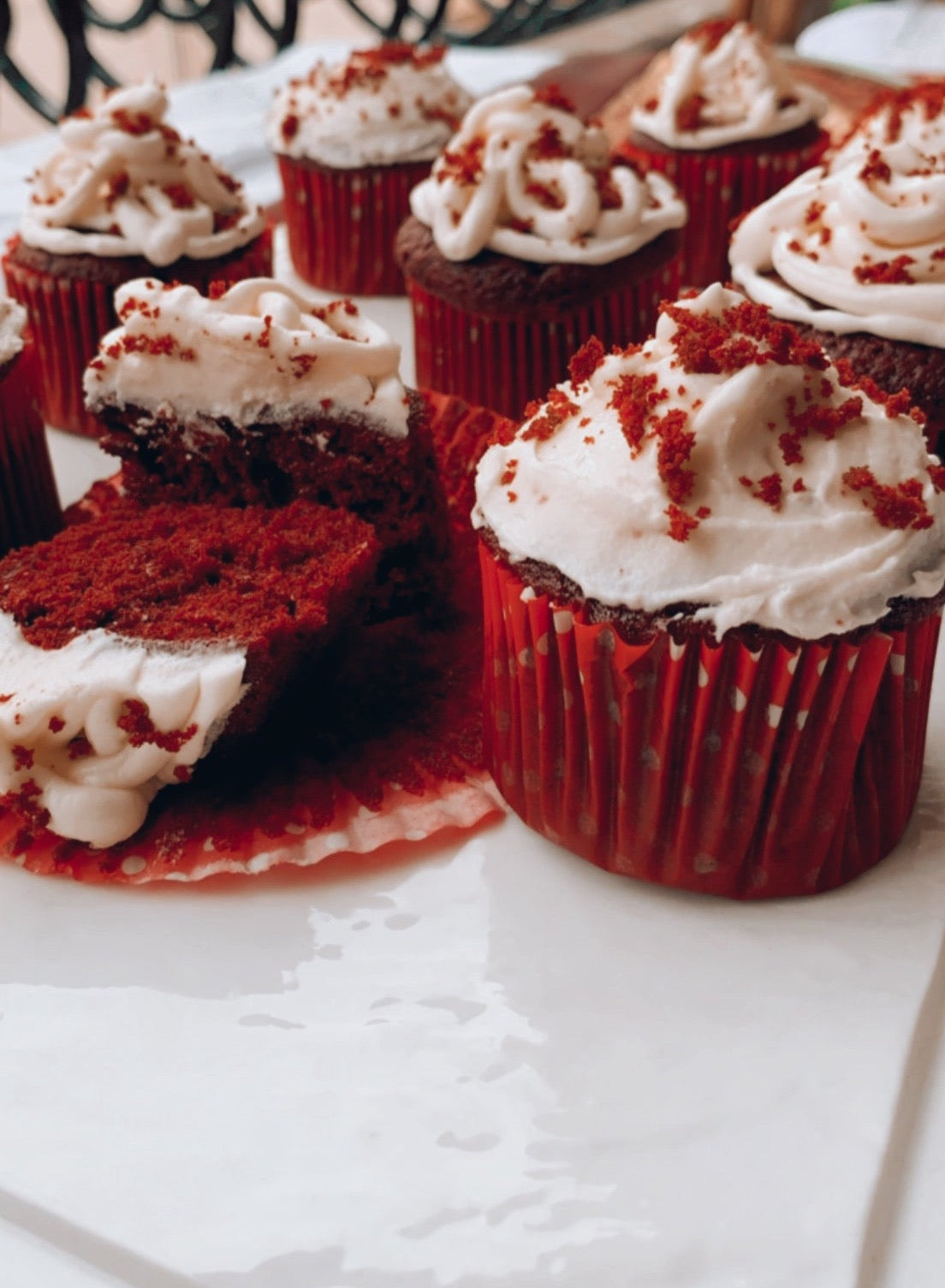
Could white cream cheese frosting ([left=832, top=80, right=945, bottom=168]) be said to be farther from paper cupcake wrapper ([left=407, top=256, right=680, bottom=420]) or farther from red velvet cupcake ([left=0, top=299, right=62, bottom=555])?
red velvet cupcake ([left=0, top=299, right=62, bottom=555])

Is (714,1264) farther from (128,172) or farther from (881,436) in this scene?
(128,172)

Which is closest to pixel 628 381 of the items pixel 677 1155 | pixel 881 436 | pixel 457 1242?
pixel 881 436

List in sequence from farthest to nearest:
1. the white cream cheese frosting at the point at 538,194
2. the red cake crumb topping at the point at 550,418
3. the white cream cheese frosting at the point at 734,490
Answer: the white cream cheese frosting at the point at 538,194, the red cake crumb topping at the point at 550,418, the white cream cheese frosting at the point at 734,490

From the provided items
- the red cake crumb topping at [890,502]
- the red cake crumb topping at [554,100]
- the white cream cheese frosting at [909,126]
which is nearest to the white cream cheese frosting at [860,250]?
the white cream cheese frosting at [909,126]

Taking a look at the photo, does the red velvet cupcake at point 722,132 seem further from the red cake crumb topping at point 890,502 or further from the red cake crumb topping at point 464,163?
the red cake crumb topping at point 890,502

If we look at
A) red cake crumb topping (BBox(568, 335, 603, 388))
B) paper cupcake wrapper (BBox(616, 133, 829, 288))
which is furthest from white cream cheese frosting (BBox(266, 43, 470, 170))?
red cake crumb topping (BBox(568, 335, 603, 388))

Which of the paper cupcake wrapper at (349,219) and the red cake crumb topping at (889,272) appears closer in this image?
the red cake crumb topping at (889,272)
